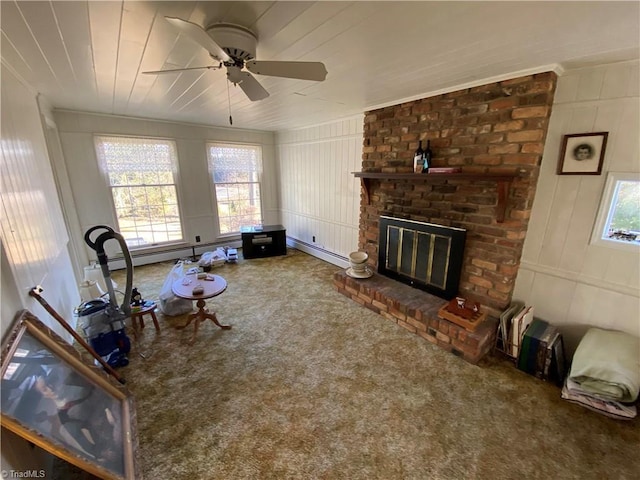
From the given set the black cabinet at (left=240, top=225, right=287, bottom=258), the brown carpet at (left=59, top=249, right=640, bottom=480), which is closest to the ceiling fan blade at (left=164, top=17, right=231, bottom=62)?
the brown carpet at (left=59, top=249, right=640, bottom=480)

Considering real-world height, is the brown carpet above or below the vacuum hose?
below

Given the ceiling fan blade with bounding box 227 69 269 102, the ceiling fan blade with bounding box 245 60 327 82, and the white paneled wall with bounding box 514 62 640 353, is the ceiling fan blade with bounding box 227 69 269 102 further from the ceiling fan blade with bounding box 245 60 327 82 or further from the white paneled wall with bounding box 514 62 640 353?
the white paneled wall with bounding box 514 62 640 353

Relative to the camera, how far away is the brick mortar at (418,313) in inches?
88.5

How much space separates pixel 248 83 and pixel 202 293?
1.83 metres

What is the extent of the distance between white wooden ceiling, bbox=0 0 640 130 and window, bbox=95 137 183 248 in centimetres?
145

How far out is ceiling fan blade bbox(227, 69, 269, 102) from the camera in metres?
1.59

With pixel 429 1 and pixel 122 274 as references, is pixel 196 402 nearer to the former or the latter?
pixel 429 1

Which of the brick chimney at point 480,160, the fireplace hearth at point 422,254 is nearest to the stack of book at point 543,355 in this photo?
the brick chimney at point 480,160

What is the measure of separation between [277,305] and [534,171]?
9.16 feet

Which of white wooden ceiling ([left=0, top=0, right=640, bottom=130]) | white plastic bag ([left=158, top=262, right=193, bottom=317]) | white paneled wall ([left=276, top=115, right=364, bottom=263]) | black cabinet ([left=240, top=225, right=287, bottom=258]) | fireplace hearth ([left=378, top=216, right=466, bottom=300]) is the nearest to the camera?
white wooden ceiling ([left=0, top=0, right=640, bottom=130])

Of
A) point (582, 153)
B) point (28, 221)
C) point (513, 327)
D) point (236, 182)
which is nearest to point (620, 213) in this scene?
point (582, 153)

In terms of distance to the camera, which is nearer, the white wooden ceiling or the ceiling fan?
the white wooden ceiling

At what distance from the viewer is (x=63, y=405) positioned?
1.31m

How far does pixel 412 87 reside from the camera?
2398 millimetres
